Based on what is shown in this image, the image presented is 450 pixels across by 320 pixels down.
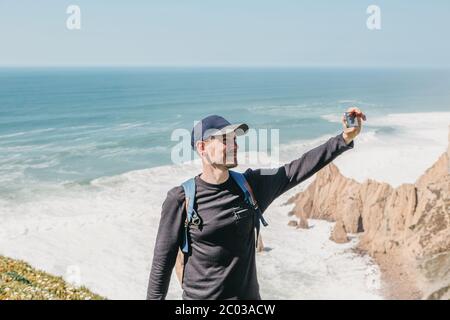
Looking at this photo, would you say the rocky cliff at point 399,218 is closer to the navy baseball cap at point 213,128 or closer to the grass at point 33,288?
the grass at point 33,288

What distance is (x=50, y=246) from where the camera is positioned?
32.2m

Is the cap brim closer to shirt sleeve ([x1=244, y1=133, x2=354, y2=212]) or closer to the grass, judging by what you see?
shirt sleeve ([x1=244, y1=133, x2=354, y2=212])

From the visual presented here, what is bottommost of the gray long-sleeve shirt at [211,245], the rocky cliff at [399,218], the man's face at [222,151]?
the rocky cliff at [399,218]

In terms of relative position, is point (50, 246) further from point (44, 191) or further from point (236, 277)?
point (236, 277)

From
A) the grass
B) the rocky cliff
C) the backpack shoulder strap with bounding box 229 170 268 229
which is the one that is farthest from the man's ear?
the rocky cliff

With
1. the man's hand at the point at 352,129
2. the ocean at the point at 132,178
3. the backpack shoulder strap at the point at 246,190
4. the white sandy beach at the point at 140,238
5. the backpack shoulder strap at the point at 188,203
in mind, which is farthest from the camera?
the ocean at the point at 132,178

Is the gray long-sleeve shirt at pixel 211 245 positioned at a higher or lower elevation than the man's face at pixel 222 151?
lower

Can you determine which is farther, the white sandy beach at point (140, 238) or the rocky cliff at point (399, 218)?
the white sandy beach at point (140, 238)

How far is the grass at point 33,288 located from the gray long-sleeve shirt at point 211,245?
3.10 m

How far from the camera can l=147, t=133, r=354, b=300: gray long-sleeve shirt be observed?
375 centimetres

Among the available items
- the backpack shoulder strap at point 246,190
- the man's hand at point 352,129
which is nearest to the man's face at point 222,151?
the backpack shoulder strap at point 246,190

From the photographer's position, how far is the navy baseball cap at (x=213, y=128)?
3.79 m

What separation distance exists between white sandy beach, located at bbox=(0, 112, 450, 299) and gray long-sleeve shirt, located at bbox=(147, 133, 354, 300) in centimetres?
1938
